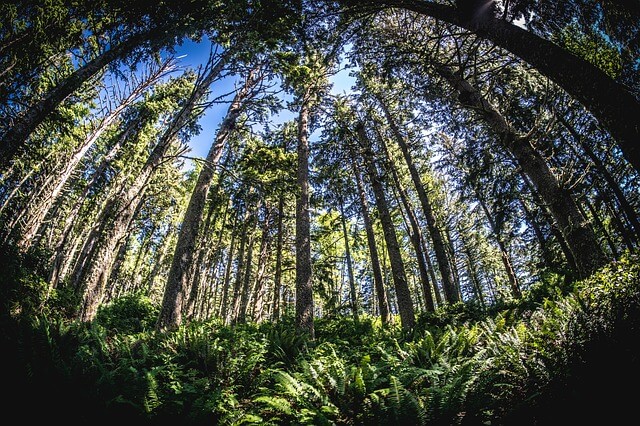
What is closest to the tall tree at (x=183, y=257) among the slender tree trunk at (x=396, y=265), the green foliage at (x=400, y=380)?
the green foliage at (x=400, y=380)

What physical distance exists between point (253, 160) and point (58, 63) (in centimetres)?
836

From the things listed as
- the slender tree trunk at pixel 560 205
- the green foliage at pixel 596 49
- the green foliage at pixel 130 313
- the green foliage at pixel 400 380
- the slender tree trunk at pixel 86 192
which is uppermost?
the slender tree trunk at pixel 86 192

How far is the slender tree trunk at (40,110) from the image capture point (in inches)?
234

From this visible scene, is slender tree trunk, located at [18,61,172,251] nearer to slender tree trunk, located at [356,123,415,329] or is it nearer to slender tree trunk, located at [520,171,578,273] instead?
slender tree trunk, located at [356,123,415,329]

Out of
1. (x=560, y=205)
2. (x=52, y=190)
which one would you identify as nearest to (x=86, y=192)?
(x=52, y=190)

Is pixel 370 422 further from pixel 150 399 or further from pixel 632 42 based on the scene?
pixel 632 42

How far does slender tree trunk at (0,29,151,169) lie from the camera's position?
19.5ft

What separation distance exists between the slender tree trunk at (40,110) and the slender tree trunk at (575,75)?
7413 millimetres

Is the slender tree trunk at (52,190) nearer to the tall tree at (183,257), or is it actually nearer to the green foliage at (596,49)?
the tall tree at (183,257)

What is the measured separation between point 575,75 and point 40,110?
1018 centimetres

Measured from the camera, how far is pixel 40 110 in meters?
6.39

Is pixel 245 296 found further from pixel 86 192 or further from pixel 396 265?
pixel 86 192

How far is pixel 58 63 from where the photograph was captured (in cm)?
1106

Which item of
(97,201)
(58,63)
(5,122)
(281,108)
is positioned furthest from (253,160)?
(97,201)
